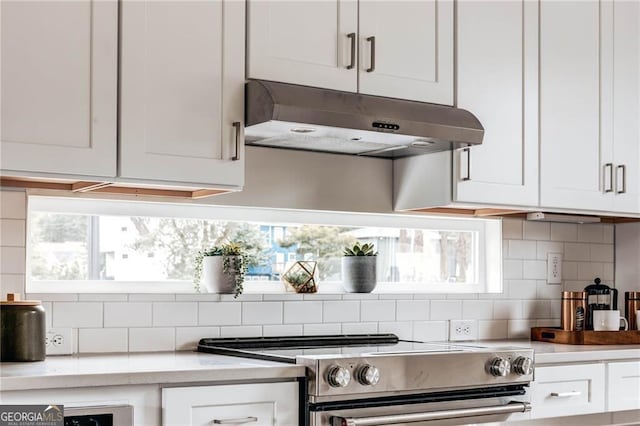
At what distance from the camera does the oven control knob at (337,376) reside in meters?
2.50

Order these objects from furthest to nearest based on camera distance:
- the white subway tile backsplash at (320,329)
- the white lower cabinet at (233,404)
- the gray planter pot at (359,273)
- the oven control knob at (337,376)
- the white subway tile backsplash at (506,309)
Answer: the white subway tile backsplash at (506,309) → the gray planter pot at (359,273) → the white subway tile backsplash at (320,329) → the oven control knob at (337,376) → the white lower cabinet at (233,404)

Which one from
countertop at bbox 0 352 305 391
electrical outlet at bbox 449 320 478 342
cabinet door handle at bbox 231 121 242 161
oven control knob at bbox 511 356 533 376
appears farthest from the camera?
electrical outlet at bbox 449 320 478 342

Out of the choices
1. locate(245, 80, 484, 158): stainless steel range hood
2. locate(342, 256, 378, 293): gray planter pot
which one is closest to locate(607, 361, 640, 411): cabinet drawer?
locate(342, 256, 378, 293): gray planter pot

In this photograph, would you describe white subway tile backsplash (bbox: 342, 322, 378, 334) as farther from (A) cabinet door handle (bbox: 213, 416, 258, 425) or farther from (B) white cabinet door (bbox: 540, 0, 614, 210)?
(A) cabinet door handle (bbox: 213, 416, 258, 425)

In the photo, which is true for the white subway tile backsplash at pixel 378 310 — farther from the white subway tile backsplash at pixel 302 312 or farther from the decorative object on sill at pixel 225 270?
the decorative object on sill at pixel 225 270

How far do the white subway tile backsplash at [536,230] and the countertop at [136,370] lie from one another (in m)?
1.70

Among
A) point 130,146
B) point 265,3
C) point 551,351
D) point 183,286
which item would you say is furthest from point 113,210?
point 551,351

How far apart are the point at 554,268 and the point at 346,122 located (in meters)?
1.65

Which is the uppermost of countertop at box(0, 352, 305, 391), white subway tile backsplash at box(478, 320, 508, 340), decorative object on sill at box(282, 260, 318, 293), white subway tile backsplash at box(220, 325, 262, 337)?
decorative object on sill at box(282, 260, 318, 293)

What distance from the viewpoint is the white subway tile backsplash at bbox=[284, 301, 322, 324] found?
3.27 meters

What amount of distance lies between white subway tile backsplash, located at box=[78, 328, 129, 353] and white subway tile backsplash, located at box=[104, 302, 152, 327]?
0.03 m

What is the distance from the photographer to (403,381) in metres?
2.65

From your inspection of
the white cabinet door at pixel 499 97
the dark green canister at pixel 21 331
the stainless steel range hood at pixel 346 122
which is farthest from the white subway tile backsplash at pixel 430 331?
the dark green canister at pixel 21 331

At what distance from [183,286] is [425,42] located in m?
1.25
